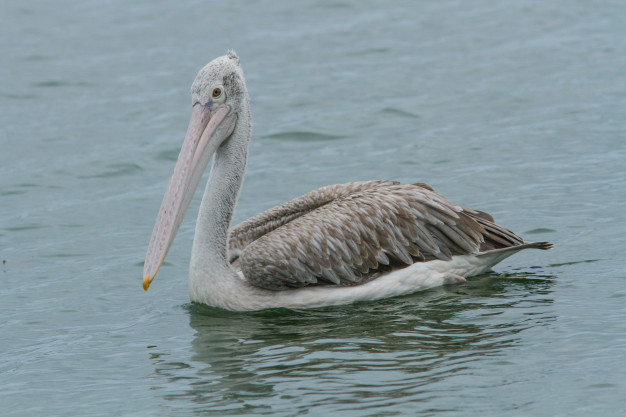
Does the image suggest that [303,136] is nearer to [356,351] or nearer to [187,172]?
Answer: [187,172]

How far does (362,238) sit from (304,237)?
0.45 m

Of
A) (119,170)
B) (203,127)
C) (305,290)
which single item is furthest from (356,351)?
(119,170)

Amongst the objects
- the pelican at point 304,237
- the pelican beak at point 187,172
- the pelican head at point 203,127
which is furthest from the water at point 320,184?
the pelican head at point 203,127

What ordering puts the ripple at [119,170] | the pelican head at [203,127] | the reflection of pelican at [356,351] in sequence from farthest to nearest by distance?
the ripple at [119,170] < the pelican head at [203,127] < the reflection of pelican at [356,351]

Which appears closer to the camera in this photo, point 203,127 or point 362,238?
point 203,127

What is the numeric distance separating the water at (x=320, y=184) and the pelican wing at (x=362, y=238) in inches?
11.9

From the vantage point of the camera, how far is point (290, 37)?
16.5m

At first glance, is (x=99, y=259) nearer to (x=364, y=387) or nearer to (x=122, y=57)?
(x=364, y=387)

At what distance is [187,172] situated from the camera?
25.8 feet

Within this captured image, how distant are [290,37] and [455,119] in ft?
14.3

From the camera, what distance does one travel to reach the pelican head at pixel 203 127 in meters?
7.79

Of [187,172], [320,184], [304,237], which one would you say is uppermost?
[187,172]

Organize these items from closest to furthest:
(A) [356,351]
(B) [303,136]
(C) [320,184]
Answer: (A) [356,351]
(C) [320,184]
(B) [303,136]

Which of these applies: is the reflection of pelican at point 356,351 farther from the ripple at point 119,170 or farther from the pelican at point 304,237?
the ripple at point 119,170
